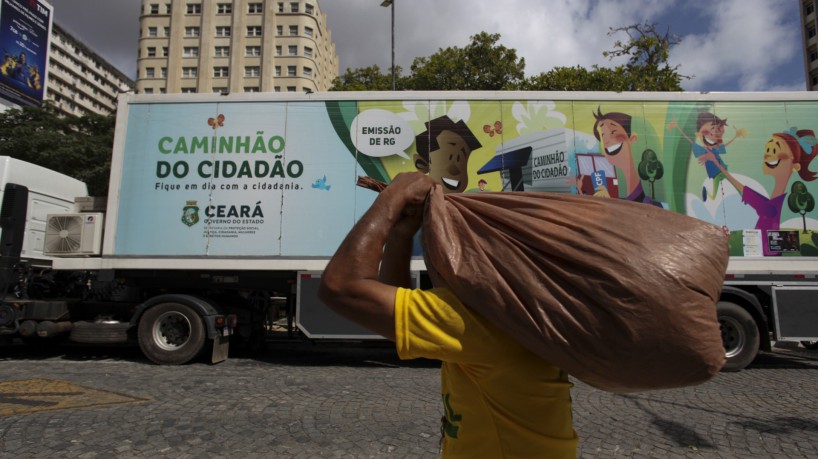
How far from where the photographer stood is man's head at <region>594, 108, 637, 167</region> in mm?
7039

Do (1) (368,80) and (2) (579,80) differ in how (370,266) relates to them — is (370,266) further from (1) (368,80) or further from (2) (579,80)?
(1) (368,80)

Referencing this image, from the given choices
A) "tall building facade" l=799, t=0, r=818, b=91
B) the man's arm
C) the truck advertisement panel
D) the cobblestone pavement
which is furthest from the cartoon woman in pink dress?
"tall building facade" l=799, t=0, r=818, b=91

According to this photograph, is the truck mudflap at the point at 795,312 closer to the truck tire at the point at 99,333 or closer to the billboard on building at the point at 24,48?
the truck tire at the point at 99,333

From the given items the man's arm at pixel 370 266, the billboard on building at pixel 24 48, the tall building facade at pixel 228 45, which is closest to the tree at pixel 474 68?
the man's arm at pixel 370 266

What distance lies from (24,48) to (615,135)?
1460 inches

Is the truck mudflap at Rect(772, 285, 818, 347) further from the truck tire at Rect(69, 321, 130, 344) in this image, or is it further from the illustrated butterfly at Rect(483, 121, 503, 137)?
the truck tire at Rect(69, 321, 130, 344)

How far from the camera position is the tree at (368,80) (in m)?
22.1

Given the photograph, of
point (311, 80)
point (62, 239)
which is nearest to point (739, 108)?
point (62, 239)

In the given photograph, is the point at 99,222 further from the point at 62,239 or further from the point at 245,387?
the point at 245,387

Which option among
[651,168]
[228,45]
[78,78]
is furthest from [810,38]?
[78,78]

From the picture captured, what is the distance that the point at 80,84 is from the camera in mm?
81438

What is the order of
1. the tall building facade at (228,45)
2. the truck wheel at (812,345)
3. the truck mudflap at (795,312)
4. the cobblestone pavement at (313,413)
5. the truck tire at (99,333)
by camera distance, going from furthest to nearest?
the tall building facade at (228,45), the truck wheel at (812,345), the truck tire at (99,333), the truck mudflap at (795,312), the cobblestone pavement at (313,413)

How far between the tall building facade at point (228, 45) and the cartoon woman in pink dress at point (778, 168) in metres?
60.2

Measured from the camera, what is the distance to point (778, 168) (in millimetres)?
7074
